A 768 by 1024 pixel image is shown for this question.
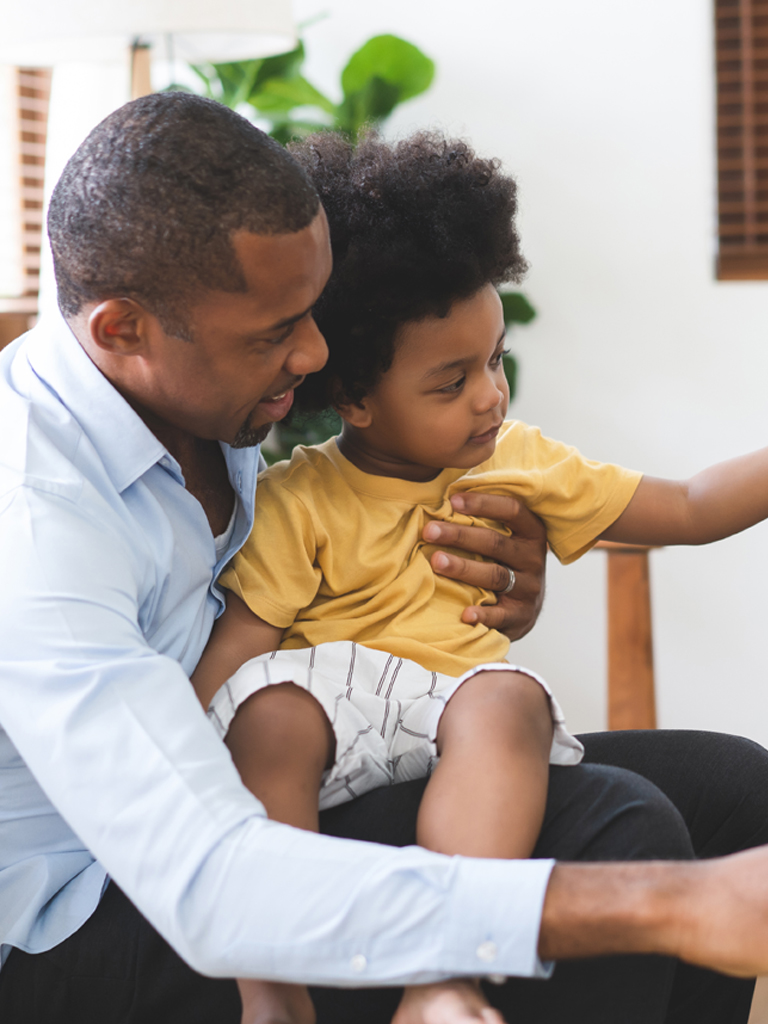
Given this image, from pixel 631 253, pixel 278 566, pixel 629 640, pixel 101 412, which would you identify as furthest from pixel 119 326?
pixel 631 253

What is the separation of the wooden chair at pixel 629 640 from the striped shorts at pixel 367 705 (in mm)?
768

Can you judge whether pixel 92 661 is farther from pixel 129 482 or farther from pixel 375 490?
pixel 375 490

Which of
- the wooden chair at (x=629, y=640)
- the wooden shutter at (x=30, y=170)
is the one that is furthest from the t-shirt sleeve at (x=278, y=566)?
the wooden shutter at (x=30, y=170)

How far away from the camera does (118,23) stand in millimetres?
1694

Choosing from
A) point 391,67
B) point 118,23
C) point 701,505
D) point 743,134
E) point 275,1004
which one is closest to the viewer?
point 275,1004

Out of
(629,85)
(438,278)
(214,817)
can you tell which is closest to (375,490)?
(438,278)

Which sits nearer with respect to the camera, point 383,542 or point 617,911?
point 617,911

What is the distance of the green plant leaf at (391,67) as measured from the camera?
238 centimetres

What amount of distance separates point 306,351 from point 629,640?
1.03 metres

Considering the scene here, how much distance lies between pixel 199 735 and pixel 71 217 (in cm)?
46

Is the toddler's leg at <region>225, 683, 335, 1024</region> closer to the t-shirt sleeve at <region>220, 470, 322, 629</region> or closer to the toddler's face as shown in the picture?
the t-shirt sleeve at <region>220, 470, 322, 629</region>

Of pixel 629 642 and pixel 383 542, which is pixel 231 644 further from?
pixel 629 642

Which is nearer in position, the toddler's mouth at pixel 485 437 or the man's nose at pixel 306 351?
the man's nose at pixel 306 351

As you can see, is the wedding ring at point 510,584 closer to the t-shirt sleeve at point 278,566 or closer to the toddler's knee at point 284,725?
the t-shirt sleeve at point 278,566
